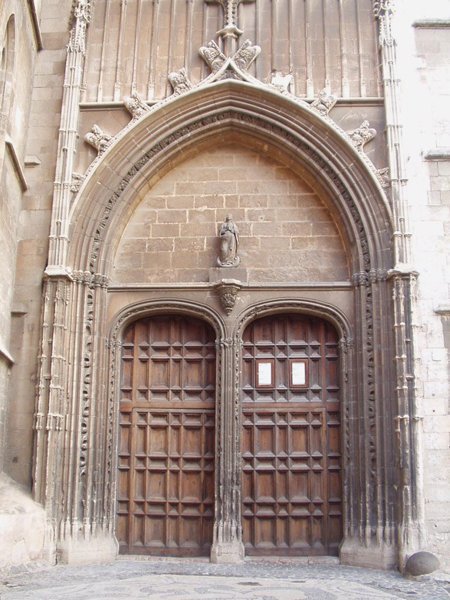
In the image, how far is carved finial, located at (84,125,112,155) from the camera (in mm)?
11297

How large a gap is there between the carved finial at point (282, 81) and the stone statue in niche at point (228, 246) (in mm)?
2230

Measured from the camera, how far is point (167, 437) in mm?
11016

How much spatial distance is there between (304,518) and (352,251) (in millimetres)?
3955

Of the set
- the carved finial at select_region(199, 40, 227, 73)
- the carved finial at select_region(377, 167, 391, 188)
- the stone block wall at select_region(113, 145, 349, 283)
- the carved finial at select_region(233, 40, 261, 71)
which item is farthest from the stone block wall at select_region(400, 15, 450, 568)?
the carved finial at select_region(199, 40, 227, 73)

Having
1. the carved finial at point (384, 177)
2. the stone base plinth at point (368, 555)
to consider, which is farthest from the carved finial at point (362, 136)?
the stone base plinth at point (368, 555)

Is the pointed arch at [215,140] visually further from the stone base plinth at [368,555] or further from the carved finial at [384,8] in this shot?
the stone base plinth at [368,555]

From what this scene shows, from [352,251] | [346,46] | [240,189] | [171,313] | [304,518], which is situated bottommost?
[304,518]

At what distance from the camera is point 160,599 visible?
7.71 metres

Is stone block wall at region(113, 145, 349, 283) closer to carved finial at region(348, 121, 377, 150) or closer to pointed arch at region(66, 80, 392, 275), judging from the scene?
pointed arch at region(66, 80, 392, 275)

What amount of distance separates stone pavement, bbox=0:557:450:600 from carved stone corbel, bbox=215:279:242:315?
11.8 ft

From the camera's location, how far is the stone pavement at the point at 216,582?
797 centimetres

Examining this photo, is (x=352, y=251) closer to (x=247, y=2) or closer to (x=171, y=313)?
(x=171, y=313)

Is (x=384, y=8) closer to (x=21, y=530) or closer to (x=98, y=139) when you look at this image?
(x=98, y=139)

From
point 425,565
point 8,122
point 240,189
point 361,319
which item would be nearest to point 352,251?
point 361,319
